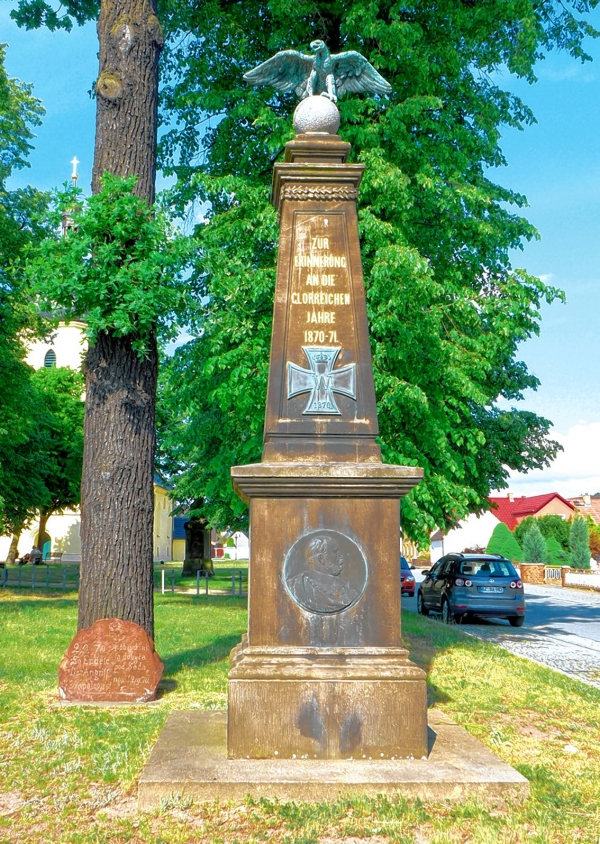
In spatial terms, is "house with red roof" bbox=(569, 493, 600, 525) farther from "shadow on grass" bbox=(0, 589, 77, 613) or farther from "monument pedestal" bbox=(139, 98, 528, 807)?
"monument pedestal" bbox=(139, 98, 528, 807)

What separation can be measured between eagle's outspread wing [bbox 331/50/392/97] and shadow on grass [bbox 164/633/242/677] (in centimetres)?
638

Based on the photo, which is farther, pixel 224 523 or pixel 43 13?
pixel 224 523

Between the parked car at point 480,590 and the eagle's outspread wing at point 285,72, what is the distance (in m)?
13.1


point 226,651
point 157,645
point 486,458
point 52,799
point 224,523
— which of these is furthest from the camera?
point 224,523

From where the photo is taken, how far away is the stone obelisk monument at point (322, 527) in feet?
16.8

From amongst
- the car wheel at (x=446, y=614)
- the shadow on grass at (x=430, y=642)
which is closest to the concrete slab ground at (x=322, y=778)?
the shadow on grass at (x=430, y=642)

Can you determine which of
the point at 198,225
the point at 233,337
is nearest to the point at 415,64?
the point at 198,225

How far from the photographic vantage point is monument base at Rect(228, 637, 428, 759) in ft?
16.7

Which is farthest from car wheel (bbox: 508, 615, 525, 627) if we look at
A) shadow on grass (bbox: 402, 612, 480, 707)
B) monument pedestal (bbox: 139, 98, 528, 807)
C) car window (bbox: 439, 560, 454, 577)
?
monument pedestal (bbox: 139, 98, 528, 807)

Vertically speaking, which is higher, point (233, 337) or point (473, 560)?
point (233, 337)

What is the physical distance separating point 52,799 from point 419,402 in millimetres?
7761

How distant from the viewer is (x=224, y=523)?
17219 mm

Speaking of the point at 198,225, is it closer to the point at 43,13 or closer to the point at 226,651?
the point at 43,13

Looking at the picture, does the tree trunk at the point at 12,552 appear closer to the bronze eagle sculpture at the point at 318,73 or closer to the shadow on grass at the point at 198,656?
the shadow on grass at the point at 198,656
